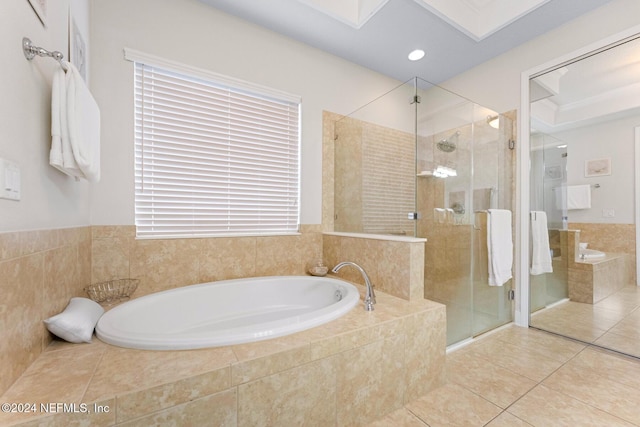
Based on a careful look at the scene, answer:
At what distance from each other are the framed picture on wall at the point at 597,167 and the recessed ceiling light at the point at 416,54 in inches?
67.9

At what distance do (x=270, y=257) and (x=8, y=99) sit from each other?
1.71 m

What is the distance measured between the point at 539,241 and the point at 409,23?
2.27 meters

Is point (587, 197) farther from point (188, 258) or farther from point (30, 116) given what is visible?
point (30, 116)

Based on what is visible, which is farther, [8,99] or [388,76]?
[388,76]

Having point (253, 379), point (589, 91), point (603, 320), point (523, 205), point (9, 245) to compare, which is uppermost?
point (589, 91)

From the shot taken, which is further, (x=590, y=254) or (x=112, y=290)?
(x=590, y=254)

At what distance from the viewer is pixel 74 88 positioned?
3.28 feet

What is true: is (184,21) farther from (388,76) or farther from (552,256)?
(552,256)

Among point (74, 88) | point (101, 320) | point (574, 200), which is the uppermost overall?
point (74, 88)

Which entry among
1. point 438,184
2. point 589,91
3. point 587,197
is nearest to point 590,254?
point 587,197

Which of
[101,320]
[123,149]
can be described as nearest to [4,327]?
[101,320]

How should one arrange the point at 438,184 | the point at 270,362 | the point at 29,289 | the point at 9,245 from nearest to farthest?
1. the point at 9,245
2. the point at 29,289
3. the point at 270,362
4. the point at 438,184

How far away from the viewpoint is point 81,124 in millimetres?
1025

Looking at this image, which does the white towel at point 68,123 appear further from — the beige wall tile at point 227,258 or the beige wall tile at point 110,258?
the beige wall tile at point 227,258
